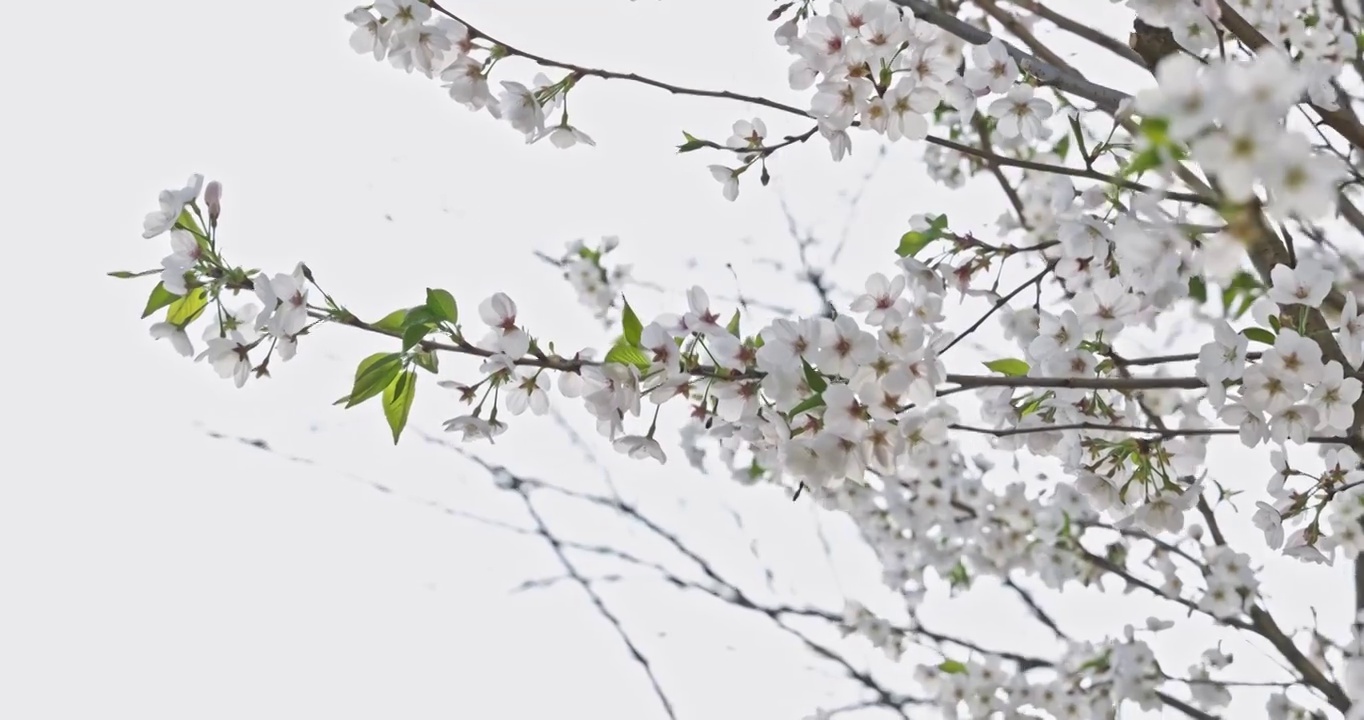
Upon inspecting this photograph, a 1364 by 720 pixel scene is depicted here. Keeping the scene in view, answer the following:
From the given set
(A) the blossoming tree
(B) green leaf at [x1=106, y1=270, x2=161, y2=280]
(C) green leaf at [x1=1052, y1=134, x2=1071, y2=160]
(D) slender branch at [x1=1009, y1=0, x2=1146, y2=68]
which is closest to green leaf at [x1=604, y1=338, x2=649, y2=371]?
(A) the blossoming tree

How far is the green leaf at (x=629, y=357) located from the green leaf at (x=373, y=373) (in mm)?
197

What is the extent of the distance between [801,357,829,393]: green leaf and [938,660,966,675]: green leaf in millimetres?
1398

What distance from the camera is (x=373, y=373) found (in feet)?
2.92

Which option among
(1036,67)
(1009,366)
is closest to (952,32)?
(1036,67)

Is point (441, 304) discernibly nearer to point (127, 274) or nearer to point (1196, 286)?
point (127, 274)

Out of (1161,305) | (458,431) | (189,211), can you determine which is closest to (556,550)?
(458,431)

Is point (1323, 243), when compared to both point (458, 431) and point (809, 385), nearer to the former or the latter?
point (809, 385)

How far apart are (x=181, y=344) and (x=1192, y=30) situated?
3.47 feet

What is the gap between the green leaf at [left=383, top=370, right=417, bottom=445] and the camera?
3.03ft

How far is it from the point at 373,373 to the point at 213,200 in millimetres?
243

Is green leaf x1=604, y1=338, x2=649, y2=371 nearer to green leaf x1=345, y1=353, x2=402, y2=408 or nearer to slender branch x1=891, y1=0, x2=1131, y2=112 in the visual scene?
green leaf x1=345, y1=353, x2=402, y2=408

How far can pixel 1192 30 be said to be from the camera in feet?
3.07

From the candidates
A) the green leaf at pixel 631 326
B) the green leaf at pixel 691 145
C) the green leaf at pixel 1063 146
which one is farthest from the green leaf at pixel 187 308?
the green leaf at pixel 1063 146

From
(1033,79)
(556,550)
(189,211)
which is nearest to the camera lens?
(189,211)
